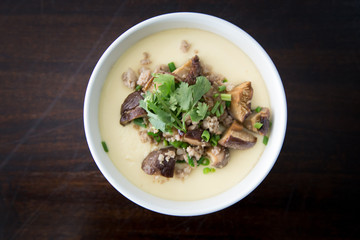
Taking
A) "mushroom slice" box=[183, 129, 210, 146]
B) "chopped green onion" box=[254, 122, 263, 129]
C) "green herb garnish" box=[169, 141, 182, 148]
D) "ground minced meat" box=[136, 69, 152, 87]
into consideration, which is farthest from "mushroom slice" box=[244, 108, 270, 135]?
"ground minced meat" box=[136, 69, 152, 87]

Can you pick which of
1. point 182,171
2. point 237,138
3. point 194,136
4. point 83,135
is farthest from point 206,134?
point 83,135

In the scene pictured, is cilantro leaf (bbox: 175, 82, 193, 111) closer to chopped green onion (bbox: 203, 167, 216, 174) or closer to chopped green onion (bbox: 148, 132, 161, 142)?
chopped green onion (bbox: 148, 132, 161, 142)

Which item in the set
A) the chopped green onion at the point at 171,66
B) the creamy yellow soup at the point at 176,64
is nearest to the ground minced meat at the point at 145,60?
the creamy yellow soup at the point at 176,64

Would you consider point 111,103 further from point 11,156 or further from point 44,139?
point 11,156

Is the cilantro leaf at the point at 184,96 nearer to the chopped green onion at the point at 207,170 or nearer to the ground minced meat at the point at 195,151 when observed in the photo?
the ground minced meat at the point at 195,151

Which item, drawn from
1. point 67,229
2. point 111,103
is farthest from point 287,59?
point 67,229

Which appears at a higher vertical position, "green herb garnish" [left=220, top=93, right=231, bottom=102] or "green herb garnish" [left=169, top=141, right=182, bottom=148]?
"green herb garnish" [left=220, top=93, right=231, bottom=102]
